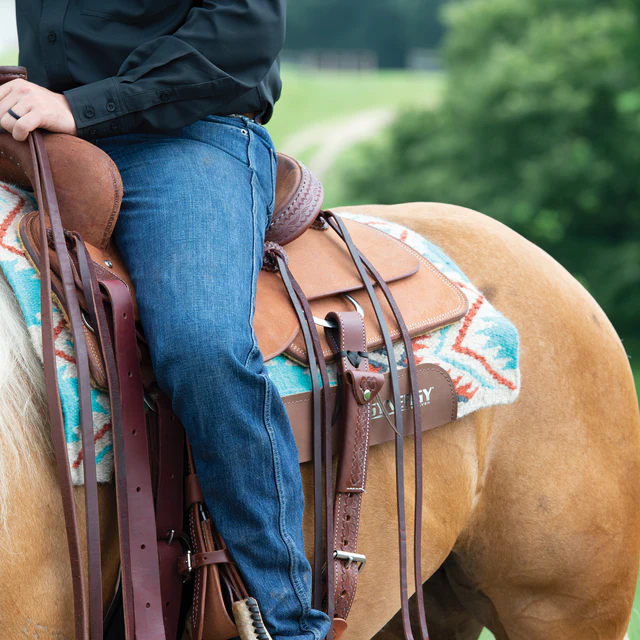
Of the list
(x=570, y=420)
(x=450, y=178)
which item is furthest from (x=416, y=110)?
(x=570, y=420)

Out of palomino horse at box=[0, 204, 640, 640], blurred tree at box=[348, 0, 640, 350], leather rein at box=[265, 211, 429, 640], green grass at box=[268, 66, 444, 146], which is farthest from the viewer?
green grass at box=[268, 66, 444, 146]

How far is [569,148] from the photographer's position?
12.9 meters

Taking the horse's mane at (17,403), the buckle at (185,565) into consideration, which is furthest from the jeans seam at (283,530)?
the horse's mane at (17,403)

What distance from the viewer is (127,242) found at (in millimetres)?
1863

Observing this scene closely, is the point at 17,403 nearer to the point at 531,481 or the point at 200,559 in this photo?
the point at 200,559

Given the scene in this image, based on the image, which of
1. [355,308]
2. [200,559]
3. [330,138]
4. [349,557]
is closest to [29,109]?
[355,308]

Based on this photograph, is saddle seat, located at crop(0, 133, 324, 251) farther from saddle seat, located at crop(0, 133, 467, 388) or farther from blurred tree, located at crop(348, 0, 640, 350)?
blurred tree, located at crop(348, 0, 640, 350)

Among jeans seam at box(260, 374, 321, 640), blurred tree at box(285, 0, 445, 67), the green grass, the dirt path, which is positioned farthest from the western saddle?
blurred tree at box(285, 0, 445, 67)

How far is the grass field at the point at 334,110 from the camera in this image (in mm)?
26641

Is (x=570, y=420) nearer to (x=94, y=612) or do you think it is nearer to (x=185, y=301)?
(x=185, y=301)

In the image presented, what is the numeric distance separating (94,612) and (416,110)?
18.0 meters

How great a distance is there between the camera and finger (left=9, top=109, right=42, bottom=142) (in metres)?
1.77

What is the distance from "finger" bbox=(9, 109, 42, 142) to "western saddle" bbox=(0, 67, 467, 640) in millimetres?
22

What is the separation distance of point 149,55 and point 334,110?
33161 millimetres
